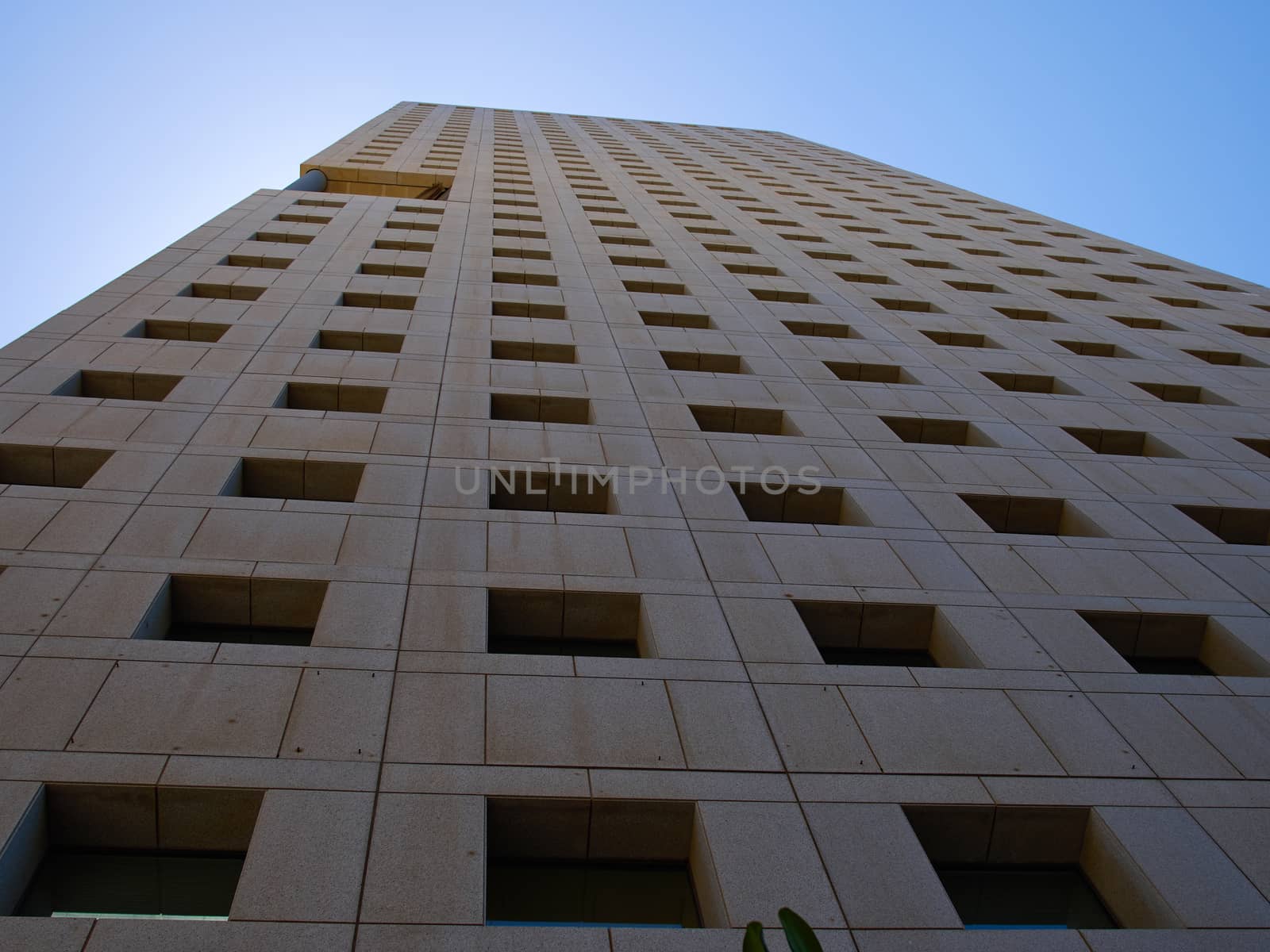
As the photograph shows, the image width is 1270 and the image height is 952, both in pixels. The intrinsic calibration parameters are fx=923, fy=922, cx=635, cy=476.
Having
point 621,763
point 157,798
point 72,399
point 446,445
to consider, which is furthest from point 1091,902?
point 72,399

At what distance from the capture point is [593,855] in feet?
25.9

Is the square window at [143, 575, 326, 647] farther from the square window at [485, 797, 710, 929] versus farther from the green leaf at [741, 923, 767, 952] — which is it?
the green leaf at [741, 923, 767, 952]

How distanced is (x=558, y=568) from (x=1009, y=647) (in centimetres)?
530

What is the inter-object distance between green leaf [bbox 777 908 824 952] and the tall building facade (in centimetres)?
412

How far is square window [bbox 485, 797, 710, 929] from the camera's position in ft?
25.0

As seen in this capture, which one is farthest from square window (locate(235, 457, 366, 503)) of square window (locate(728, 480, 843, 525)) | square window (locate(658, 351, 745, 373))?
square window (locate(658, 351, 745, 373))

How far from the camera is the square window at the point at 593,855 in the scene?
7.63 m

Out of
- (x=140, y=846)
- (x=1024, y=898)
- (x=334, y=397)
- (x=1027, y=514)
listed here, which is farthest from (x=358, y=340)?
(x=1024, y=898)

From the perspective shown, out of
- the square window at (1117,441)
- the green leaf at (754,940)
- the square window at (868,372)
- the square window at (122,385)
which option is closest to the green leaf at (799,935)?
the green leaf at (754,940)

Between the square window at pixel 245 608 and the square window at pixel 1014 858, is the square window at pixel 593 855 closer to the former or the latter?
the square window at pixel 1014 858

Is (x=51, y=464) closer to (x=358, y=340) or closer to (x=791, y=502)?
(x=358, y=340)

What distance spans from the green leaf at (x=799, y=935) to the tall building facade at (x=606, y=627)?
162 inches

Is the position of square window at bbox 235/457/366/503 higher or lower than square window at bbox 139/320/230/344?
lower

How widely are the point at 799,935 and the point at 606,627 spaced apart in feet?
26.0
